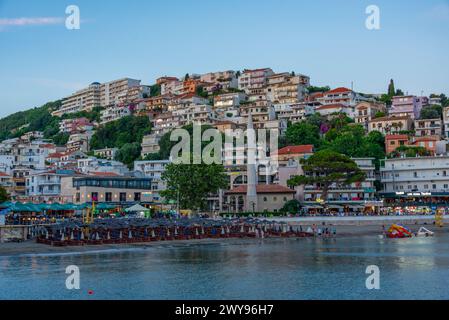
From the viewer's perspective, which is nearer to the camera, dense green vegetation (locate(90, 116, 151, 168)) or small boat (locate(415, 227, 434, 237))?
small boat (locate(415, 227, 434, 237))

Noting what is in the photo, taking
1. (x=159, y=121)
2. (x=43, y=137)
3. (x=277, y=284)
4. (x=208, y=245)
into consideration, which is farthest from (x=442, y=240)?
(x=43, y=137)

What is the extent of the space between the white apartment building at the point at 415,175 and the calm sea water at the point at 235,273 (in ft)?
152

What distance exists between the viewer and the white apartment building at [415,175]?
9738cm

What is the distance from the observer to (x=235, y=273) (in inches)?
1441

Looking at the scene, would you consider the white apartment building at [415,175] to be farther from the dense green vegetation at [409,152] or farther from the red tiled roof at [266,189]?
the red tiled roof at [266,189]

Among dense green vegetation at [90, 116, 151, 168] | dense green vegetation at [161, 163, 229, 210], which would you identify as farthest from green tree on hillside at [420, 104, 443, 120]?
dense green vegetation at [90, 116, 151, 168]

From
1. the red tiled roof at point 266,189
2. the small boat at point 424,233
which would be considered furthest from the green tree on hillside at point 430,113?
the small boat at point 424,233

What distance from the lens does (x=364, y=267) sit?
39125 millimetres

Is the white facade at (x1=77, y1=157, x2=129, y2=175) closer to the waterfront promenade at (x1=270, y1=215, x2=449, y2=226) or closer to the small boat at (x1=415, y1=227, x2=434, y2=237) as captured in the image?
the waterfront promenade at (x1=270, y1=215, x2=449, y2=226)

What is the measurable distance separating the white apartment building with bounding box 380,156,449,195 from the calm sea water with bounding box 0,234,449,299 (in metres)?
46.4

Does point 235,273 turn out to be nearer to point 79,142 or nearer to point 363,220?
point 363,220

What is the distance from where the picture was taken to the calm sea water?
97.6ft

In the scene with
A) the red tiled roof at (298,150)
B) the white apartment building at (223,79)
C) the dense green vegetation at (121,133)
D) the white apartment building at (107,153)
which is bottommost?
the red tiled roof at (298,150)
